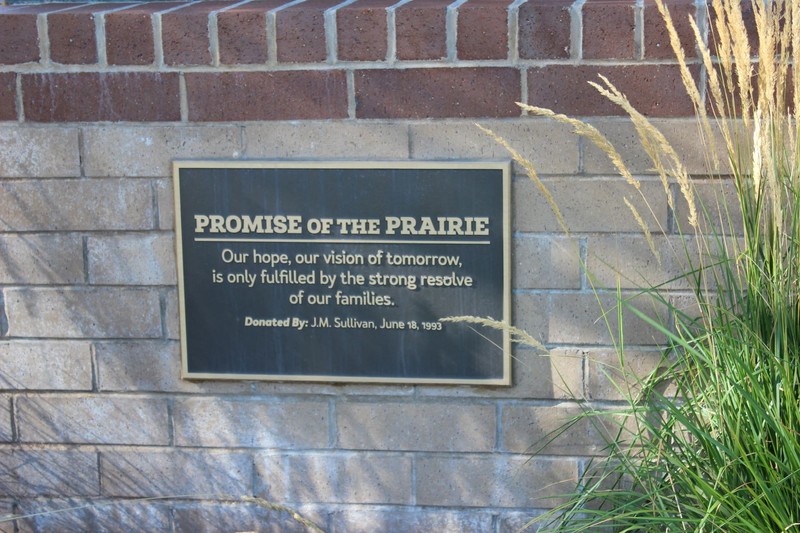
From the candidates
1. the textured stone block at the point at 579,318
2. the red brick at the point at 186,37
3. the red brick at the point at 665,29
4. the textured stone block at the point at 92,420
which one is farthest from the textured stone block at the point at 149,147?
the red brick at the point at 665,29

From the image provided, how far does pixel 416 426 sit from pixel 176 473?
0.89 metres

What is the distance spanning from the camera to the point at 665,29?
3.24 meters

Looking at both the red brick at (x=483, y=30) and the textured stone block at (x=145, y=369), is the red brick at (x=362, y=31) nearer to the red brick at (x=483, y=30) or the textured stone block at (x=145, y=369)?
the red brick at (x=483, y=30)

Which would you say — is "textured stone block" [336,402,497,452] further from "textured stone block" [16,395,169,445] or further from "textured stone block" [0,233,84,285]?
"textured stone block" [0,233,84,285]

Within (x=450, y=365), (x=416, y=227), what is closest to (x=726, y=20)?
(x=416, y=227)

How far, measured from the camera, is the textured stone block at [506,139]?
3371 mm

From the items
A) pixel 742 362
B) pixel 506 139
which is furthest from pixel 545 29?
pixel 742 362

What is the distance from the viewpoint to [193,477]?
3701 mm

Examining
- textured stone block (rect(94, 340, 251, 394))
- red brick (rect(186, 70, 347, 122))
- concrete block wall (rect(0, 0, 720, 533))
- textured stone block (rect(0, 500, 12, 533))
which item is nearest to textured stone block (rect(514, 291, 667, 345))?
concrete block wall (rect(0, 0, 720, 533))

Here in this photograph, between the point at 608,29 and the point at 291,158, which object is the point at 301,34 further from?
the point at 608,29

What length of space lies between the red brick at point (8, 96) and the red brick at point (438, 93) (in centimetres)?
119

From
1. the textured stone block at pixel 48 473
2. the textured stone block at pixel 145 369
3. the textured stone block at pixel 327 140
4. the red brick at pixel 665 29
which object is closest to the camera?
the red brick at pixel 665 29

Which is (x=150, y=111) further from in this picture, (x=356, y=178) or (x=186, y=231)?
(x=356, y=178)

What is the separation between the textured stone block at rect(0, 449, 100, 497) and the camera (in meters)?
A: 3.75
